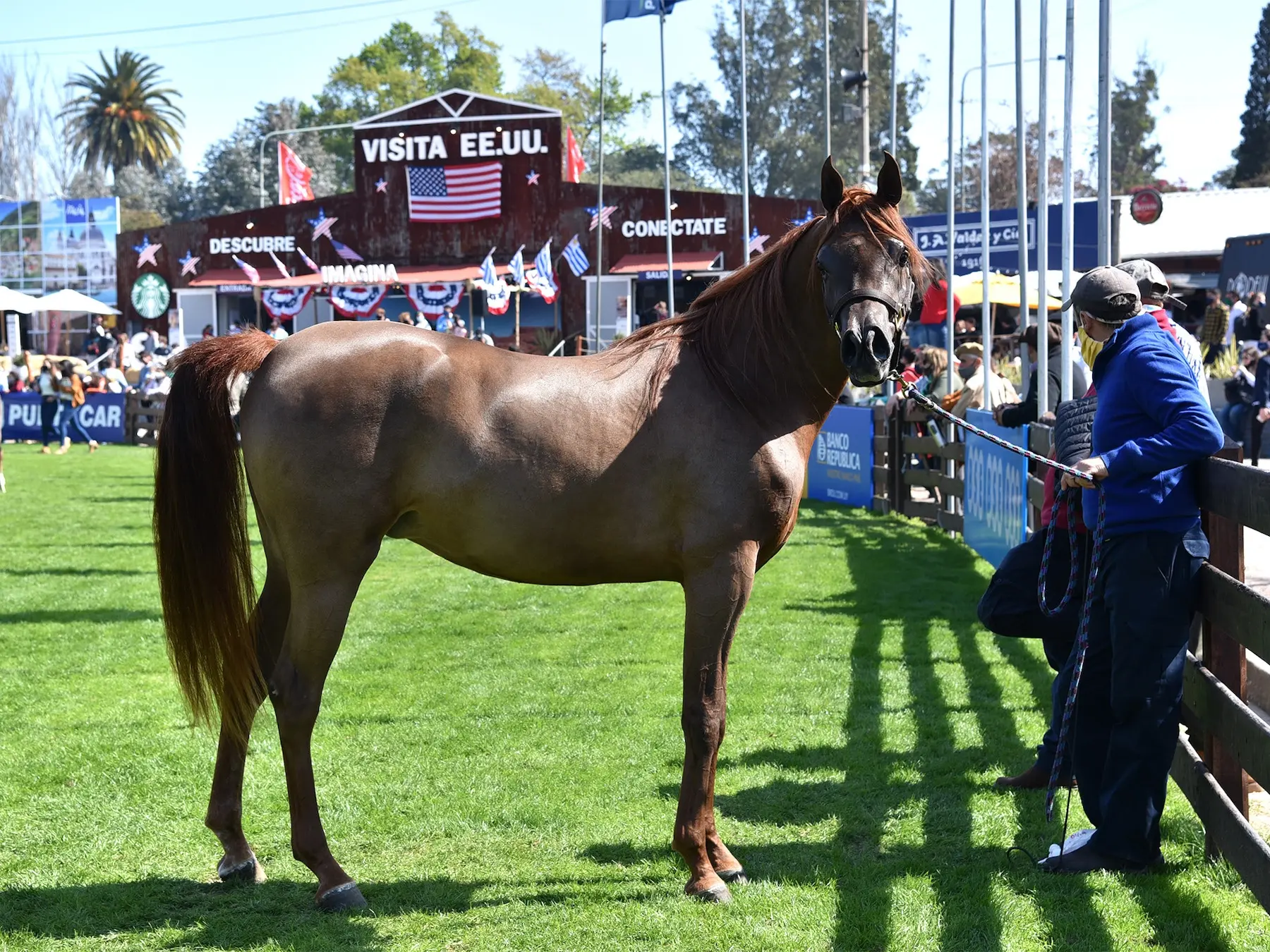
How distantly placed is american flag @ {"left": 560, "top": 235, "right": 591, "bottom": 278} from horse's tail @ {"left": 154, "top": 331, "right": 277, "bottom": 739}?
30795 millimetres

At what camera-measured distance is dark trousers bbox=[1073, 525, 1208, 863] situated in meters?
3.97

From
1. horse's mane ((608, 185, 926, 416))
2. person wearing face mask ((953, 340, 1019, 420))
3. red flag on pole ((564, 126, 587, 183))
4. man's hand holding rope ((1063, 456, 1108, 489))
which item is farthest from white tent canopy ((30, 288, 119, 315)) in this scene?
man's hand holding rope ((1063, 456, 1108, 489))

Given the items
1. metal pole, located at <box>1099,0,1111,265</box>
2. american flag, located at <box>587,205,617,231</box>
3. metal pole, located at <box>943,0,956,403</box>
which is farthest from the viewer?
american flag, located at <box>587,205,617,231</box>

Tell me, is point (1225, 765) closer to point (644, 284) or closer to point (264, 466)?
point (264, 466)

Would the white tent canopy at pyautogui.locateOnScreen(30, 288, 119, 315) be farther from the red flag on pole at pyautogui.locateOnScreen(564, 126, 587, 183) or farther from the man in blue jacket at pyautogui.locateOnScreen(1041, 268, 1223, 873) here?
the man in blue jacket at pyautogui.locateOnScreen(1041, 268, 1223, 873)

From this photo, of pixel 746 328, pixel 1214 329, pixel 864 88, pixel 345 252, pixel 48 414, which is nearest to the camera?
pixel 746 328

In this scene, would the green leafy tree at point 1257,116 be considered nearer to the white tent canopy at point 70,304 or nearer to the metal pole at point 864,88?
the metal pole at point 864,88

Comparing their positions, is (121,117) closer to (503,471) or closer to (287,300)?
(287,300)

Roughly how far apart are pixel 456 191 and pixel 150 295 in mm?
11957

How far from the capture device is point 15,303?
1202 inches

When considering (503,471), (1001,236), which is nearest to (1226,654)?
(503,471)

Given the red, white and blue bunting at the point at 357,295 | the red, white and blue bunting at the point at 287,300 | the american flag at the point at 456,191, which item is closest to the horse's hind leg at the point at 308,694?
the red, white and blue bunting at the point at 357,295

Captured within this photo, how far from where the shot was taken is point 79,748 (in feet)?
18.7

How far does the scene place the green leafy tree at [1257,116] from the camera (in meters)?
54.0
